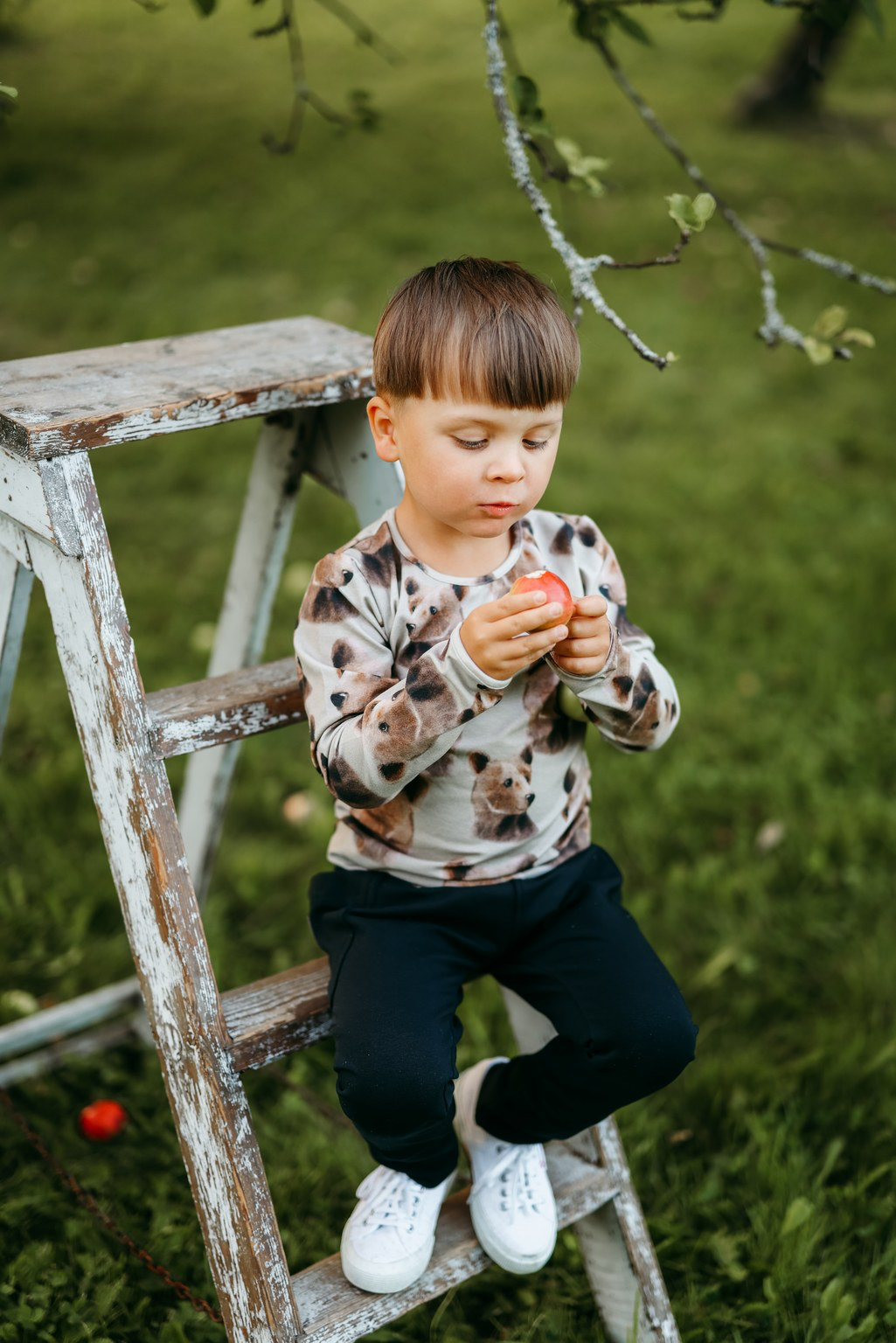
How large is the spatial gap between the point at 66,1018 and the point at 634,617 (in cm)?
204

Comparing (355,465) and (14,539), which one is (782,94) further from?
(14,539)

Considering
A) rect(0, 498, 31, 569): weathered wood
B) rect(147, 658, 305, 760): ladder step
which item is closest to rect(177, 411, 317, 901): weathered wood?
rect(147, 658, 305, 760): ladder step

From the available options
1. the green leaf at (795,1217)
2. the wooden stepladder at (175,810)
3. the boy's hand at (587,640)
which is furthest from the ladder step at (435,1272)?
the boy's hand at (587,640)

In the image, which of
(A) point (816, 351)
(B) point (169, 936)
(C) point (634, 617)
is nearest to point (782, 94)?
(C) point (634, 617)

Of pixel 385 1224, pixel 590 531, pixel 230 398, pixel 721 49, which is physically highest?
pixel 230 398

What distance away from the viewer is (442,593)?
1.55 m

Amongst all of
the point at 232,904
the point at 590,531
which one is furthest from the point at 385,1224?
the point at 232,904

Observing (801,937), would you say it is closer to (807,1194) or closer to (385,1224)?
(807,1194)

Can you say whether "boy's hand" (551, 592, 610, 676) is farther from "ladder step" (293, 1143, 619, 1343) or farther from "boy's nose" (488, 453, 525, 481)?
"ladder step" (293, 1143, 619, 1343)

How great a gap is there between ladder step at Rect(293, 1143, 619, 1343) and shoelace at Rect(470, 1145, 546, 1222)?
5 centimetres

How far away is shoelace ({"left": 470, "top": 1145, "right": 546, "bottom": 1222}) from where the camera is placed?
167 cm

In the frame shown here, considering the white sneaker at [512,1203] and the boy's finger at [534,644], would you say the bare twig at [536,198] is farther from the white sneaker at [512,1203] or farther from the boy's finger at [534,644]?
the white sneaker at [512,1203]

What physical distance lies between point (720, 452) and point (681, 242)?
129 inches

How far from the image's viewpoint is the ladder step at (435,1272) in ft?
5.11
